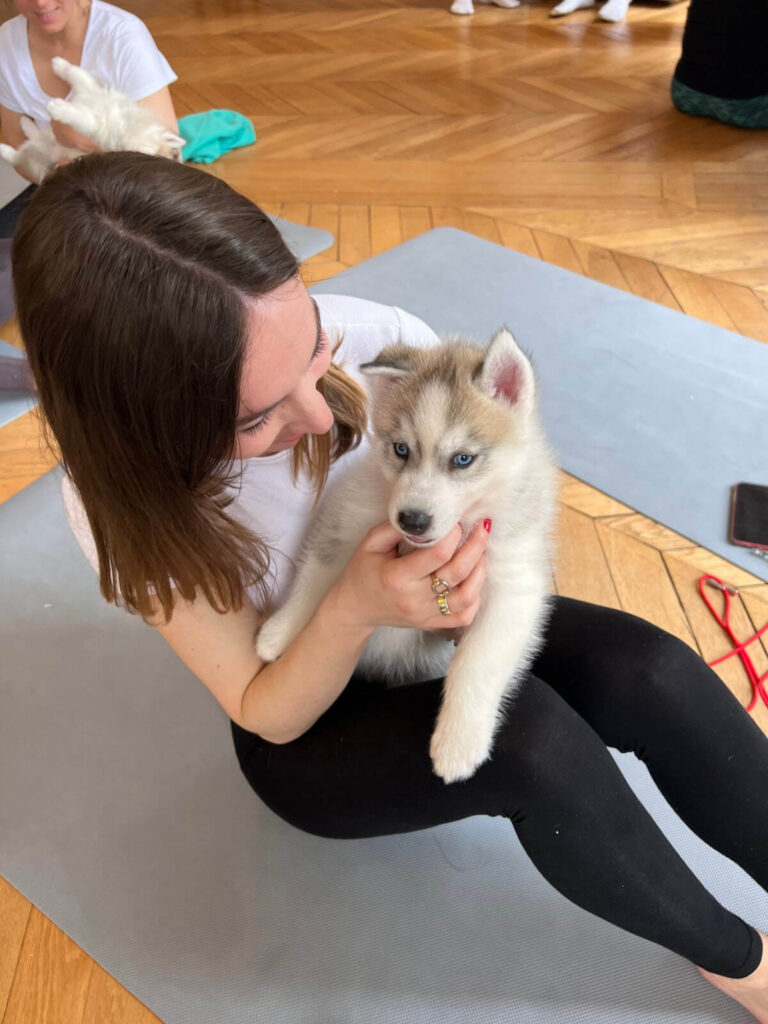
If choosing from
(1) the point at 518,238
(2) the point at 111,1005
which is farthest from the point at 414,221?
(2) the point at 111,1005

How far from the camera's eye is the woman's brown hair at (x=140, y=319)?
3.13 ft

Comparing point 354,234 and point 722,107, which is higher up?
point 722,107

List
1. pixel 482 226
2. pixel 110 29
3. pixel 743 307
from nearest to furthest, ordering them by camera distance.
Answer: pixel 110 29 < pixel 743 307 < pixel 482 226

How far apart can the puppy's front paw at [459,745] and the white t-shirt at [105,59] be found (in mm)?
2693

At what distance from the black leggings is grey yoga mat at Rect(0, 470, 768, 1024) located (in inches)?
3.8

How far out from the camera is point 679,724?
131 cm

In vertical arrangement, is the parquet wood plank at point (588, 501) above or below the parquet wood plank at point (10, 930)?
above

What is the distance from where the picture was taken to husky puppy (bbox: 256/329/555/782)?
119cm

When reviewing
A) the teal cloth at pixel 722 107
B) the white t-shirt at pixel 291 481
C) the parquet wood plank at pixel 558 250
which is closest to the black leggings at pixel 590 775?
the white t-shirt at pixel 291 481

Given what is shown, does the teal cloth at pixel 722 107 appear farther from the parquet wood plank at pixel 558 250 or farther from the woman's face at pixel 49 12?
the woman's face at pixel 49 12

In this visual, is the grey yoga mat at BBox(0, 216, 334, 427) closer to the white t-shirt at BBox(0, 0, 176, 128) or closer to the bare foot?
the white t-shirt at BBox(0, 0, 176, 128)

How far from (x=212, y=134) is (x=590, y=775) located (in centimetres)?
432

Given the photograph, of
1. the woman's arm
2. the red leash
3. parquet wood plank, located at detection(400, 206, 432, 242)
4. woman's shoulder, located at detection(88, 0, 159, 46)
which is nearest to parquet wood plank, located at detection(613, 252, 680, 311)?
parquet wood plank, located at detection(400, 206, 432, 242)

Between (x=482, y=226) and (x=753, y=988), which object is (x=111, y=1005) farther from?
(x=482, y=226)
